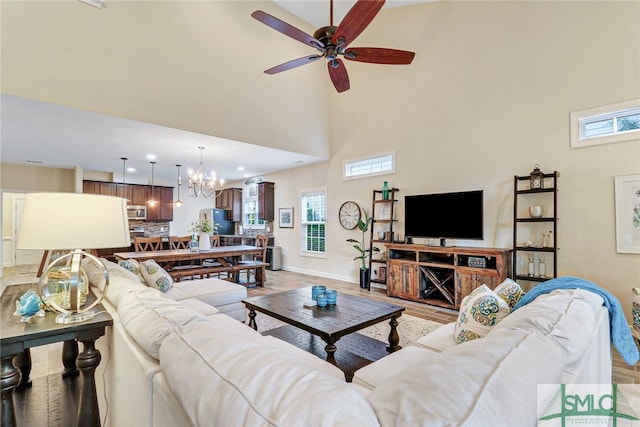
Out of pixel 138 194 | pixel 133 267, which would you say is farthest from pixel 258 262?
pixel 138 194

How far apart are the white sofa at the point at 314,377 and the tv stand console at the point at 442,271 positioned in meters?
2.74

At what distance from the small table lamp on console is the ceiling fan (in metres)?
2.10

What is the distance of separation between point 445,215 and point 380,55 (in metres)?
2.68

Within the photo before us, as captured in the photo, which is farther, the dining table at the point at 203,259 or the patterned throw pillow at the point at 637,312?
the dining table at the point at 203,259

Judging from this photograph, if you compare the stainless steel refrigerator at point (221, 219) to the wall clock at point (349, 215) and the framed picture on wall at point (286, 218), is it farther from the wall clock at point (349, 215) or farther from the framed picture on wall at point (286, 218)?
the wall clock at point (349, 215)

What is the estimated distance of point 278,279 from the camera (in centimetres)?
662

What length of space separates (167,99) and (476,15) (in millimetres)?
4936

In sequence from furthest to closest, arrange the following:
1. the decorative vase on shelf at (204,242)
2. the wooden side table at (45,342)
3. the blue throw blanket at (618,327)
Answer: the decorative vase on shelf at (204,242) → the blue throw blanket at (618,327) → the wooden side table at (45,342)

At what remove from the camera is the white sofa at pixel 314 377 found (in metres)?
0.62

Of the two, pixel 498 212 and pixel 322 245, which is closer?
pixel 498 212

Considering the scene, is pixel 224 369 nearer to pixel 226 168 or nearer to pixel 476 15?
pixel 476 15

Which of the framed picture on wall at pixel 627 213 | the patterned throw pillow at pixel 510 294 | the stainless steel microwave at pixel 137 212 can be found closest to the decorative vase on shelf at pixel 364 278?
the framed picture on wall at pixel 627 213

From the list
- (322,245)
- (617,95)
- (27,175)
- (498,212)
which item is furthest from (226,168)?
(617,95)

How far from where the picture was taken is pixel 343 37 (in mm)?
2781
